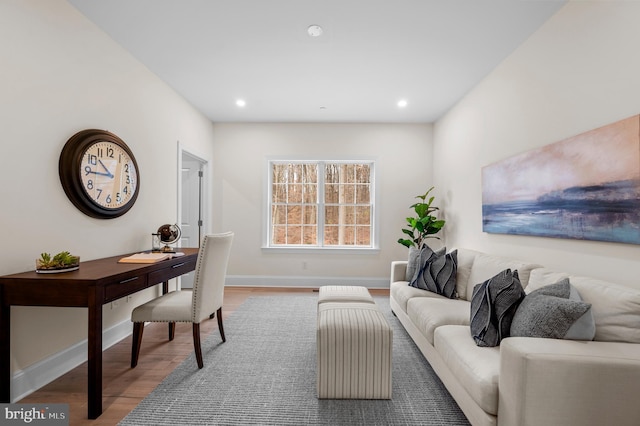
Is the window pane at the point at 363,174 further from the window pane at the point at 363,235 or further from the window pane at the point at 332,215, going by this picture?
the window pane at the point at 363,235

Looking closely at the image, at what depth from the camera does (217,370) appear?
94.2 inches

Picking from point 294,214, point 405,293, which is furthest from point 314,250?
point 405,293

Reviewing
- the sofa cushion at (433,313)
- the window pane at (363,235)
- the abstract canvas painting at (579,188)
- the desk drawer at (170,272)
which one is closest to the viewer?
the abstract canvas painting at (579,188)

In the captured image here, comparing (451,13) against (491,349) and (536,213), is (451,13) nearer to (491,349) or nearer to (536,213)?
(536,213)

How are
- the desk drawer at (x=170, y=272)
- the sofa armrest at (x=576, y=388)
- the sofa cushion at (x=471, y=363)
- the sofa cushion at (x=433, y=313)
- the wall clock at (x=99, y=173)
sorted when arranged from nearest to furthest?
1. the sofa armrest at (x=576, y=388)
2. the sofa cushion at (x=471, y=363)
3. the sofa cushion at (x=433, y=313)
4. the wall clock at (x=99, y=173)
5. the desk drawer at (x=170, y=272)

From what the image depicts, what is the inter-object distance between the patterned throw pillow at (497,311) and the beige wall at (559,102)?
0.65m

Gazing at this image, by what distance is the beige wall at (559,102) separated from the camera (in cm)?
185

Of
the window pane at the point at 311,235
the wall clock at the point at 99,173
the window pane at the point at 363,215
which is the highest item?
the wall clock at the point at 99,173

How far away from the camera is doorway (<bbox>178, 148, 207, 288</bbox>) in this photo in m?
4.93

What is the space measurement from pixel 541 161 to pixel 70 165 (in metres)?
3.67

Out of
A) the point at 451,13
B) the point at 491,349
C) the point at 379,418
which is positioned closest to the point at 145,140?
the point at 451,13

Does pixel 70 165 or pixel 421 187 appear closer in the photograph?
pixel 70 165

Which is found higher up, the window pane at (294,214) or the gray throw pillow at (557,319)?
the window pane at (294,214)

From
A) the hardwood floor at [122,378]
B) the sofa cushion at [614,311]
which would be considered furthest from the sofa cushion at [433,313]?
the hardwood floor at [122,378]
